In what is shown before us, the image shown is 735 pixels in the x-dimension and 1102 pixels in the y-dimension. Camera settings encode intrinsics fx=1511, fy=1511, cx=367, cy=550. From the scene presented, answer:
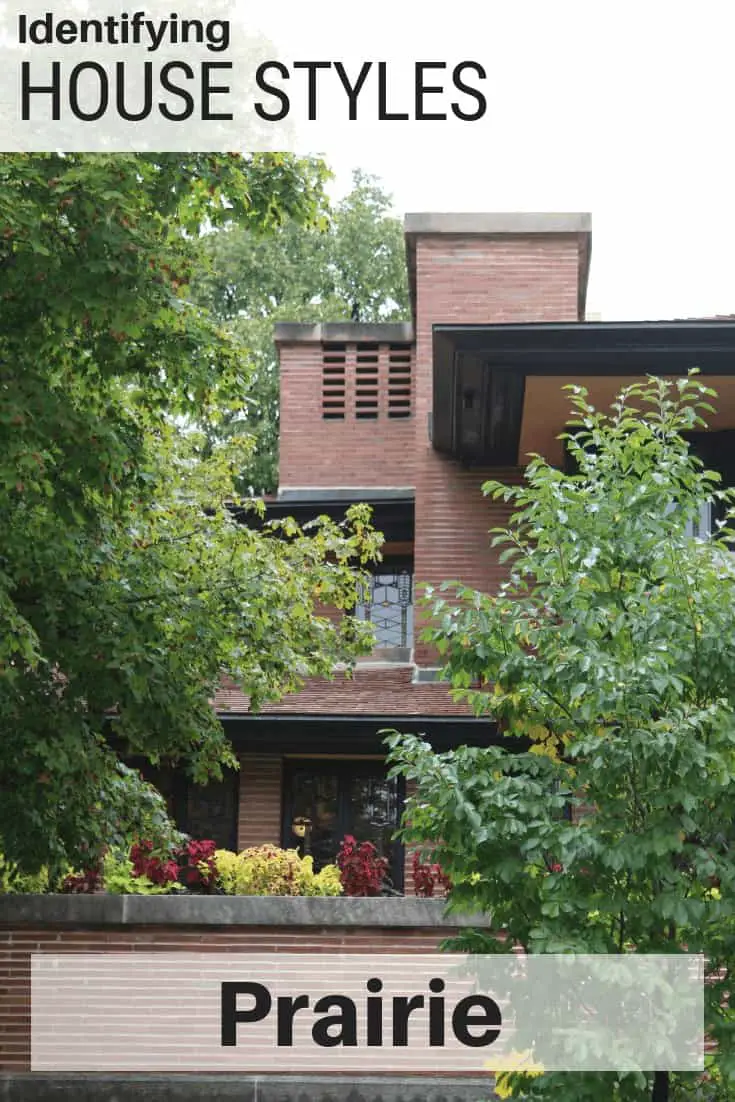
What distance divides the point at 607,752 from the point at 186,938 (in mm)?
6266

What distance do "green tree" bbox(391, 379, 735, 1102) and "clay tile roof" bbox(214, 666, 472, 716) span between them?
10.4 metres

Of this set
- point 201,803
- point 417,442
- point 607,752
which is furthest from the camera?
point 417,442

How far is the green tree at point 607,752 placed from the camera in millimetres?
7262

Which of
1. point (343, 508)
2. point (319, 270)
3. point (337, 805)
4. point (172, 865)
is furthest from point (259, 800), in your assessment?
point (319, 270)

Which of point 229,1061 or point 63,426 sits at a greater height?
point 63,426

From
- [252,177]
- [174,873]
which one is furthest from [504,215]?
[174,873]

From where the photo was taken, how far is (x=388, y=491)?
22.7 m

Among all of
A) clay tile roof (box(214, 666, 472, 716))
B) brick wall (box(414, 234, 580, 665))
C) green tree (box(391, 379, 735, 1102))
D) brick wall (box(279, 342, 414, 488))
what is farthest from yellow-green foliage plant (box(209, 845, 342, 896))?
brick wall (box(279, 342, 414, 488))

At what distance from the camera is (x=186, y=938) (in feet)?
41.2

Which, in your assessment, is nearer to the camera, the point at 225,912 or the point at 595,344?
the point at 225,912

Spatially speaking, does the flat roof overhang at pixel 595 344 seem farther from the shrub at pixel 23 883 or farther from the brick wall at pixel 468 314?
the shrub at pixel 23 883

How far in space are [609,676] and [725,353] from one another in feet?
33.0

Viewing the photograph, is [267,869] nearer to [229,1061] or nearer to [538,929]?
[229,1061]

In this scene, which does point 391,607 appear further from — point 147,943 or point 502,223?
point 147,943
